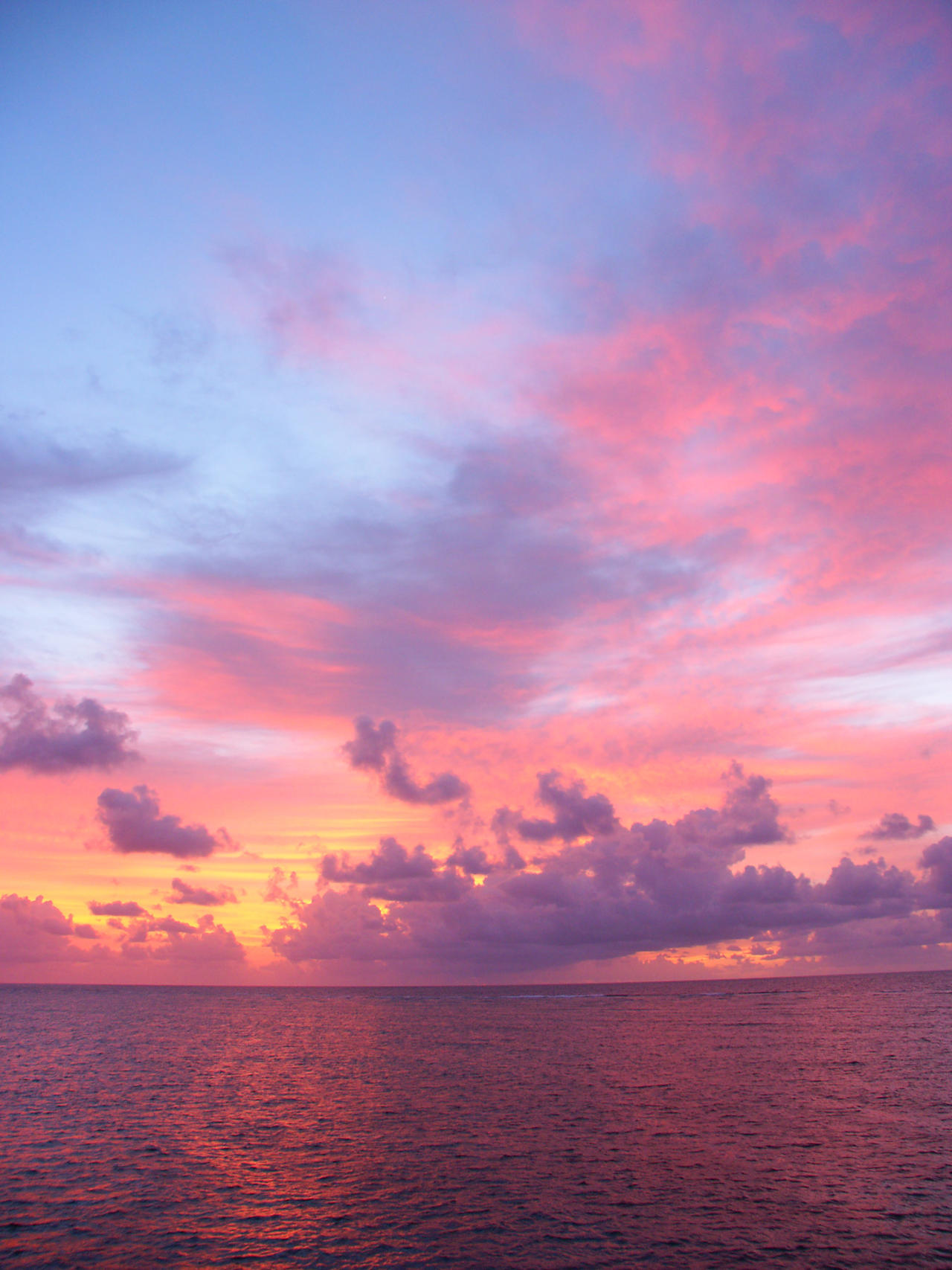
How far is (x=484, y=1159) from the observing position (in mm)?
46312

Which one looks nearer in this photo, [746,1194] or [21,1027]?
[746,1194]

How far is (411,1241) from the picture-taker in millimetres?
33250

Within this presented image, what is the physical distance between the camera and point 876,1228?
113 ft

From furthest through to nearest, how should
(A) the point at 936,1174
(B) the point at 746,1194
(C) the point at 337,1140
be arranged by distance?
(C) the point at 337,1140
(A) the point at 936,1174
(B) the point at 746,1194

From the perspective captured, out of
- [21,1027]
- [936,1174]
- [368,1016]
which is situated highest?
[936,1174]

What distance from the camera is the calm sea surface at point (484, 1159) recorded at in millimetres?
32812

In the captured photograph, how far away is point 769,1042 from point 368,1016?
110881 mm

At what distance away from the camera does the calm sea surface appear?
32812 millimetres

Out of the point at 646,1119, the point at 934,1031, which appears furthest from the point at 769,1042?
the point at 646,1119

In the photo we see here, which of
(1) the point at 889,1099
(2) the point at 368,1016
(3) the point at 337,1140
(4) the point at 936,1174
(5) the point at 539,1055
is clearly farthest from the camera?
(2) the point at 368,1016

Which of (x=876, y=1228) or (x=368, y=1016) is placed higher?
(x=876, y=1228)

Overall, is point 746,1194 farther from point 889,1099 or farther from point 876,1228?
point 889,1099

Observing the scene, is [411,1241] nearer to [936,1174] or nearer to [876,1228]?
[876,1228]

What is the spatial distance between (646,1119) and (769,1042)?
61.6 m
